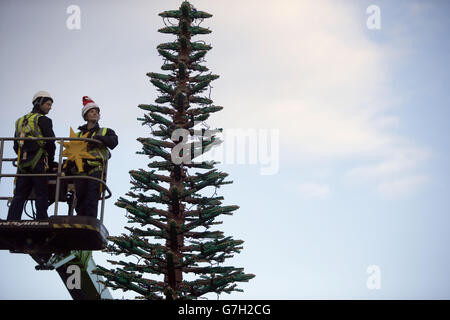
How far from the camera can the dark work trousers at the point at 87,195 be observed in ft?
42.5

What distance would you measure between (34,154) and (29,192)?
67 cm

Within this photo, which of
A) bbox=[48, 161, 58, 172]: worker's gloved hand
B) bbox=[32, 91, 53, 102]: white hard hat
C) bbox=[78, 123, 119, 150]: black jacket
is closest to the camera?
bbox=[78, 123, 119, 150]: black jacket

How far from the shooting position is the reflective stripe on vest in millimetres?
13023

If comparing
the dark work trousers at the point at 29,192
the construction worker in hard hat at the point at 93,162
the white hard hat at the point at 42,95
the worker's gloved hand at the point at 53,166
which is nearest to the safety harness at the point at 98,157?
the construction worker in hard hat at the point at 93,162

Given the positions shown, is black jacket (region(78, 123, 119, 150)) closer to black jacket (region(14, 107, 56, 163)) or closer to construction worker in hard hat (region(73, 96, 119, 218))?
construction worker in hard hat (region(73, 96, 119, 218))

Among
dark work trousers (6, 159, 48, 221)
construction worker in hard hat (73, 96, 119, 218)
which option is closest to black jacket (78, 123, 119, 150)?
construction worker in hard hat (73, 96, 119, 218)

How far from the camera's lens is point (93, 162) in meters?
13.1

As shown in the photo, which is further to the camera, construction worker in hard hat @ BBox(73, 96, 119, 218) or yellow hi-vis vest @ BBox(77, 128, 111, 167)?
yellow hi-vis vest @ BBox(77, 128, 111, 167)

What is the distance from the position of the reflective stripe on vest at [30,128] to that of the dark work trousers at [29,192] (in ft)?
1.50

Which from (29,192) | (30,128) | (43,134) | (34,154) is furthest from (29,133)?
(29,192)
